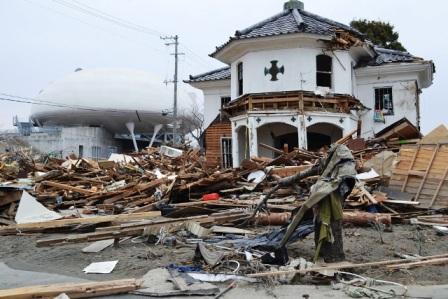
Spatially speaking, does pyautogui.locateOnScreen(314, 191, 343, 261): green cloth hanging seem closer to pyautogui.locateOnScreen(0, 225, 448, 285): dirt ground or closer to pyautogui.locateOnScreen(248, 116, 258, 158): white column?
pyautogui.locateOnScreen(0, 225, 448, 285): dirt ground

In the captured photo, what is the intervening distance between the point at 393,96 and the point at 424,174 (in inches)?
466

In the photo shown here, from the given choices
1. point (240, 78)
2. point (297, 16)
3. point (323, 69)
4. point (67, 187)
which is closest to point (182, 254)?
point (67, 187)

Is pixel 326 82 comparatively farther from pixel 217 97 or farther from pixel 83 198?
→ pixel 83 198

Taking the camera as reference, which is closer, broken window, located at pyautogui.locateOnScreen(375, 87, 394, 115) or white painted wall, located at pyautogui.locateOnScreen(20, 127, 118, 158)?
broken window, located at pyautogui.locateOnScreen(375, 87, 394, 115)

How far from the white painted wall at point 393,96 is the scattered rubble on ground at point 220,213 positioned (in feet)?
17.5

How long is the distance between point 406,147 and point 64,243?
1050cm

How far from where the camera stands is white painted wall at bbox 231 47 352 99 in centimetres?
2184

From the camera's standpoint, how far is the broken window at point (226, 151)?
1059 inches

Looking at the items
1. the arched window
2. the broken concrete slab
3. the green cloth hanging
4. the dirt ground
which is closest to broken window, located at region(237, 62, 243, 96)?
the arched window

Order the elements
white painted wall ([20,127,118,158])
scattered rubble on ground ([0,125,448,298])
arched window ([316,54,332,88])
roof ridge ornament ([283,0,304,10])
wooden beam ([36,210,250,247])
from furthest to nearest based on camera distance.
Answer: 1. white painted wall ([20,127,118,158])
2. roof ridge ornament ([283,0,304,10])
3. arched window ([316,54,332,88])
4. wooden beam ([36,210,250,247])
5. scattered rubble on ground ([0,125,448,298])

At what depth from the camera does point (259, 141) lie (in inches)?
939

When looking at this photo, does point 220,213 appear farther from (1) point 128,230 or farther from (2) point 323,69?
(2) point 323,69

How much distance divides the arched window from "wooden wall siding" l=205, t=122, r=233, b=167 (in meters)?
6.25

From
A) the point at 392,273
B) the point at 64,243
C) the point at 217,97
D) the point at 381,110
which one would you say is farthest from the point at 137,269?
the point at 217,97
